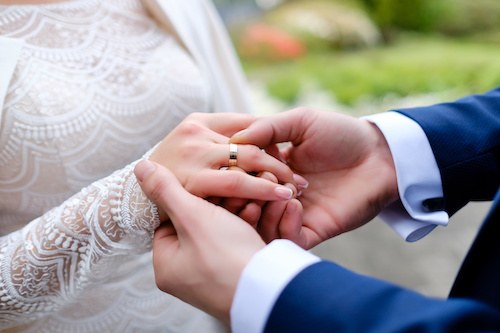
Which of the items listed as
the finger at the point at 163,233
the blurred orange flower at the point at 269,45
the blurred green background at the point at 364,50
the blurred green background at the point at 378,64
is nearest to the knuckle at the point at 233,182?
the finger at the point at 163,233

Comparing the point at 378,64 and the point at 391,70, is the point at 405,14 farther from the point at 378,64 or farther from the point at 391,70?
the point at 391,70

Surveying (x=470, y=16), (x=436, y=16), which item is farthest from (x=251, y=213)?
(x=470, y=16)

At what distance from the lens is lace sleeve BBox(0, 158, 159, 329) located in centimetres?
77

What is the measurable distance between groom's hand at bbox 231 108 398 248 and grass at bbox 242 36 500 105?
1.54 metres

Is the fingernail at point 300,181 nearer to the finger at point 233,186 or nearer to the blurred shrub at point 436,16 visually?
the finger at point 233,186

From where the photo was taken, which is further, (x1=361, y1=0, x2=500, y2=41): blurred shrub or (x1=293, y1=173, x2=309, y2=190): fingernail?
(x1=361, y1=0, x2=500, y2=41): blurred shrub

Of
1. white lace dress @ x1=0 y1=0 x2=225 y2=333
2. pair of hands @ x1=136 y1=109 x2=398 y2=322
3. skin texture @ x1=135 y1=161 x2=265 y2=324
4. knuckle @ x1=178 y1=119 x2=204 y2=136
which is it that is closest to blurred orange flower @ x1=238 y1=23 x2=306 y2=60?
white lace dress @ x1=0 y1=0 x2=225 y2=333

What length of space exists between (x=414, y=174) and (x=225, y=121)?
1.09 ft

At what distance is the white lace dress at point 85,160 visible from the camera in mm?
786

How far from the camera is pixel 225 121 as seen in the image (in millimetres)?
864

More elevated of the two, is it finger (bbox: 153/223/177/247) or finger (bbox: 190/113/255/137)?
finger (bbox: 190/113/255/137)

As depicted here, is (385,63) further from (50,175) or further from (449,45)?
(50,175)

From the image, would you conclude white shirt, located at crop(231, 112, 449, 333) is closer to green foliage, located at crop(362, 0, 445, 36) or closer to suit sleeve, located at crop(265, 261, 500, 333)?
suit sleeve, located at crop(265, 261, 500, 333)

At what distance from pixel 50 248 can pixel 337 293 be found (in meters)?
0.46
